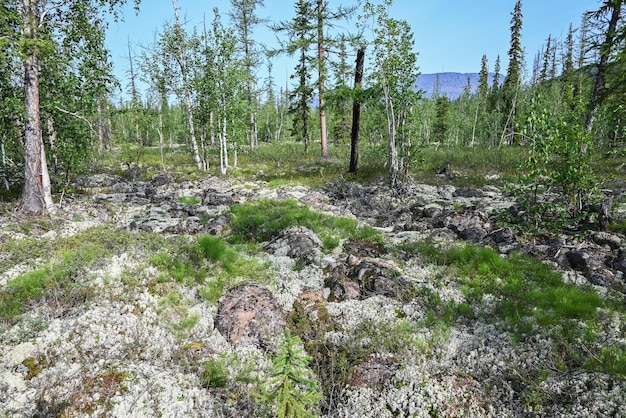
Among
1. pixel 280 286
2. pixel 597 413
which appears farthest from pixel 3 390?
pixel 597 413

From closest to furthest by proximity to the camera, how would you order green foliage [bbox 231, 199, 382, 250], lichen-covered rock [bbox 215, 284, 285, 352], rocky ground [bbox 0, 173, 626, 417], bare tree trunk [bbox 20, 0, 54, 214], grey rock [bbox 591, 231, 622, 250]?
rocky ground [bbox 0, 173, 626, 417] < lichen-covered rock [bbox 215, 284, 285, 352] < grey rock [bbox 591, 231, 622, 250] < green foliage [bbox 231, 199, 382, 250] < bare tree trunk [bbox 20, 0, 54, 214]

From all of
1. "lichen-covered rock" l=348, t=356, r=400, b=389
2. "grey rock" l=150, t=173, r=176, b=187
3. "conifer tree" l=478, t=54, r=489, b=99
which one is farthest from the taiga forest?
"conifer tree" l=478, t=54, r=489, b=99

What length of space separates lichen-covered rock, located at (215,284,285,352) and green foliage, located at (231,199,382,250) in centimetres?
335

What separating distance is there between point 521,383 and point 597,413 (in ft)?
2.80

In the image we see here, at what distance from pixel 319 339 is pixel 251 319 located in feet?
4.45

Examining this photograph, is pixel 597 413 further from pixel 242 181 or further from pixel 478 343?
pixel 242 181

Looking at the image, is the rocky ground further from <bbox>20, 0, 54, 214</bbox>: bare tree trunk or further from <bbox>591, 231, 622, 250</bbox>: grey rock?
<bbox>20, 0, 54, 214</bbox>: bare tree trunk

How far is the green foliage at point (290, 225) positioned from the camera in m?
10.6

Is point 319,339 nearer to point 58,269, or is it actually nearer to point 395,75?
point 58,269

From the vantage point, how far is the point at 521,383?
4.74 metres

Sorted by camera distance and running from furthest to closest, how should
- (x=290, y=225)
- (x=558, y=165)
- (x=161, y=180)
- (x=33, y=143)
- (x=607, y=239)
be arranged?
(x=161, y=180)
(x=33, y=143)
(x=290, y=225)
(x=558, y=165)
(x=607, y=239)

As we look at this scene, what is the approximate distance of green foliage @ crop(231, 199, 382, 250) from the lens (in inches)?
417

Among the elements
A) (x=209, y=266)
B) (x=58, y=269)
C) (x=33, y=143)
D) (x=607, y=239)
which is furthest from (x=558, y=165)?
(x=33, y=143)

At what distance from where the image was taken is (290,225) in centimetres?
1091
